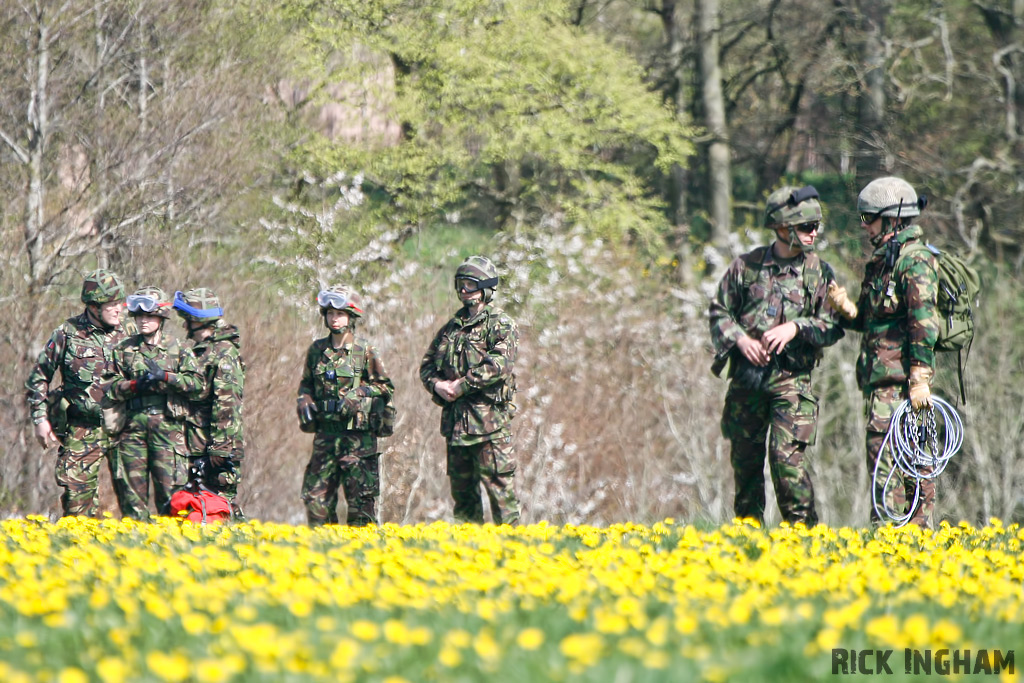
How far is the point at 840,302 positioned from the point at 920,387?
0.68 metres

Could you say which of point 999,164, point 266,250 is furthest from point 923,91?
point 266,250

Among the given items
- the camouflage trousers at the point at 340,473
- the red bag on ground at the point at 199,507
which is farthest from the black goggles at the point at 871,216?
the red bag on ground at the point at 199,507

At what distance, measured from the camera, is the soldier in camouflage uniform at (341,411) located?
8.61 metres

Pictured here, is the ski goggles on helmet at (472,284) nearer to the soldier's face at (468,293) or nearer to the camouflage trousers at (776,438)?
the soldier's face at (468,293)

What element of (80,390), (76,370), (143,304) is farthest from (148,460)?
(143,304)

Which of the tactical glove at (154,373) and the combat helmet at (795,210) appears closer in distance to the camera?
the combat helmet at (795,210)

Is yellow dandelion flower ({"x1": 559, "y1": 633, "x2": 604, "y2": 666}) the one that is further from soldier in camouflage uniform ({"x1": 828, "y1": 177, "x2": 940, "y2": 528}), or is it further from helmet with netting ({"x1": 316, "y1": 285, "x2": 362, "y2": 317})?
helmet with netting ({"x1": 316, "y1": 285, "x2": 362, "y2": 317})

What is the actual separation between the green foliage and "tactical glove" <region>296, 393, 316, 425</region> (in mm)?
11676

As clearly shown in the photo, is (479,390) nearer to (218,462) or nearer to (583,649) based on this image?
(218,462)

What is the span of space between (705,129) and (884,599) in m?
21.3

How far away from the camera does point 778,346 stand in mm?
7363

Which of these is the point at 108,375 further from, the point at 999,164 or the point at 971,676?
the point at 999,164

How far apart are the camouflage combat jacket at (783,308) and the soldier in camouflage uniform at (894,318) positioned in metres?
0.20

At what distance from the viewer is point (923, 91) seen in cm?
2492
